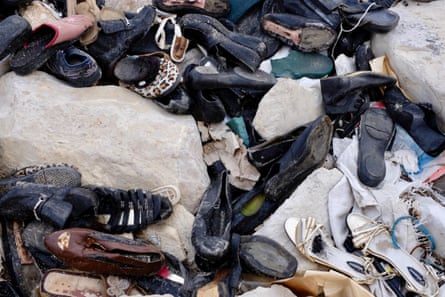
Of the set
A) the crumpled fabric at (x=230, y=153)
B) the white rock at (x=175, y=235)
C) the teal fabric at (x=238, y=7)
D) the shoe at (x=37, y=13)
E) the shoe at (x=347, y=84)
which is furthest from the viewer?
the teal fabric at (x=238, y=7)

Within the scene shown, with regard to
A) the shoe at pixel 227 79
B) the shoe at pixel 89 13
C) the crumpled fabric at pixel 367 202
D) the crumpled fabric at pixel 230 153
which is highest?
the shoe at pixel 89 13

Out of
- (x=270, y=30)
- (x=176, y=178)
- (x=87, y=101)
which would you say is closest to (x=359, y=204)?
(x=176, y=178)

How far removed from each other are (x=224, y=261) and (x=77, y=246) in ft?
1.65

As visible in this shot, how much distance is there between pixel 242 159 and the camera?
243 cm

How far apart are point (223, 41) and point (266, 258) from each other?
0.99m

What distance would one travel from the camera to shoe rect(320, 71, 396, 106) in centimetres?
251

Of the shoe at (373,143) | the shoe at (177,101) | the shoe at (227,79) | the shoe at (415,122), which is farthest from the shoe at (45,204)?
the shoe at (415,122)

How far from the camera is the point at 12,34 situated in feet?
7.77

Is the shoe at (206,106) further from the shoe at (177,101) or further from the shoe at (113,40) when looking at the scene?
the shoe at (113,40)

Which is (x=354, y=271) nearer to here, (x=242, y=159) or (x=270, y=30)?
(x=242, y=159)

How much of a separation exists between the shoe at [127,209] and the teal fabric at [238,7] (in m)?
1.10

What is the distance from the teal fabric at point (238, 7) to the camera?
9.46 ft

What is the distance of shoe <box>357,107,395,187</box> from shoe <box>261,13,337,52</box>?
390 mm

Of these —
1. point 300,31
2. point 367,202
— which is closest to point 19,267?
point 367,202
